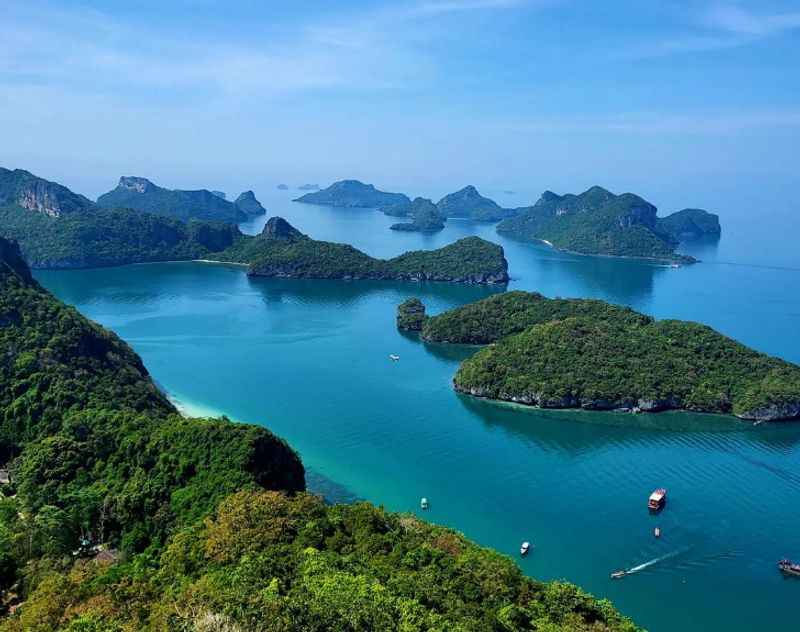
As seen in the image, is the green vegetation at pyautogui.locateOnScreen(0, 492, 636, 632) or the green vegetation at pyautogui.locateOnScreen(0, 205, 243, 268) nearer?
the green vegetation at pyautogui.locateOnScreen(0, 492, 636, 632)

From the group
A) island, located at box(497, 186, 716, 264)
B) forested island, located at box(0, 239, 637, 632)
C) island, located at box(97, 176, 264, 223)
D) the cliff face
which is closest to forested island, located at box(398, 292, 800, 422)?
forested island, located at box(0, 239, 637, 632)

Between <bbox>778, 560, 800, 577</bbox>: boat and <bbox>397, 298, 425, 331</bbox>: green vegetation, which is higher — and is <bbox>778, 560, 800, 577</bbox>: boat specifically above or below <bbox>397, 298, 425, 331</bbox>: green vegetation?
below

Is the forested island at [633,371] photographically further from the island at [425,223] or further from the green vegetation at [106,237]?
the island at [425,223]

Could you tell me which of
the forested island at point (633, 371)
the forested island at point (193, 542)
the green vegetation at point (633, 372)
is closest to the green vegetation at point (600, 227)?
the forested island at point (633, 371)

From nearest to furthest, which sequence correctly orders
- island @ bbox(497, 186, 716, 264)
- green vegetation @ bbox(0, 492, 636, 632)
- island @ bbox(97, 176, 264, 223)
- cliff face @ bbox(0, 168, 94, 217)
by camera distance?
green vegetation @ bbox(0, 492, 636, 632), cliff face @ bbox(0, 168, 94, 217), island @ bbox(497, 186, 716, 264), island @ bbox(97, 176, 264, 223)

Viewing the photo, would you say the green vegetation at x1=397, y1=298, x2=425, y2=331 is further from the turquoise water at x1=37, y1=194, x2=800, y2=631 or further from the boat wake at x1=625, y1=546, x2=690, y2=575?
the boat wake at x1=625, y1=546, x2=690, y2=575

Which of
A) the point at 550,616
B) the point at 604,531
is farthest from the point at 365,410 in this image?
the point at 550,616

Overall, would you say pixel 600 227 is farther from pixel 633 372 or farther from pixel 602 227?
pixel 633 372
